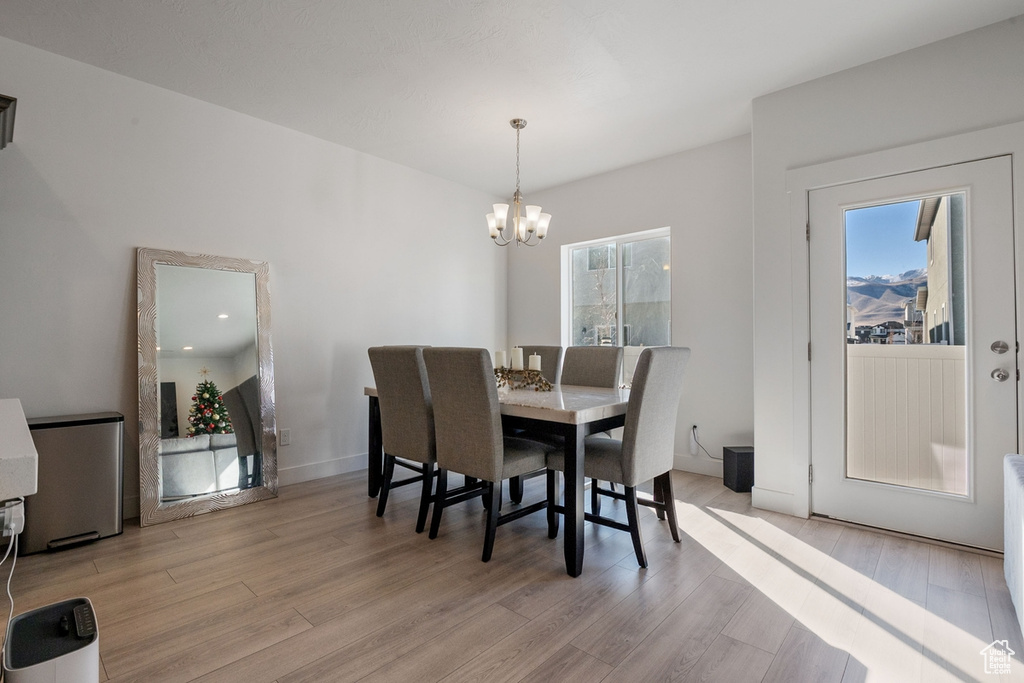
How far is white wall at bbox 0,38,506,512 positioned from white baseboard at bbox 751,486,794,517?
9.44ft

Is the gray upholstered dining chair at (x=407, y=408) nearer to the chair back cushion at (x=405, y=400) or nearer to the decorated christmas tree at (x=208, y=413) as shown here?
the chair back cushion at (x=405, y=400)

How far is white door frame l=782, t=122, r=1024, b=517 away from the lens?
7.69 ft

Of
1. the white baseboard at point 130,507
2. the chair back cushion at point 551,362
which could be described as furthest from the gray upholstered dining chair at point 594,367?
the white baseboard at point 130,507

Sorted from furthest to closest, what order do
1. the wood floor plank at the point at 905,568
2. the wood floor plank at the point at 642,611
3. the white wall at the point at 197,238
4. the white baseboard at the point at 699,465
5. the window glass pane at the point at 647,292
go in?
the window glass pane at the point at 647,292 < the white baseboard at the point at 699,465 < the white wall at the point at 197,238 < the wood floor plank at the point at 905,568 < the wood floor plank at the point at 642,611

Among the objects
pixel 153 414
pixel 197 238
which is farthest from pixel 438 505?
pixel 197 238

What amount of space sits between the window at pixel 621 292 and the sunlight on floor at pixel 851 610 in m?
1.97

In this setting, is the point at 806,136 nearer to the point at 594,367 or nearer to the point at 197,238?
the point at 594,367

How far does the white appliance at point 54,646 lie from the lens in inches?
41.8

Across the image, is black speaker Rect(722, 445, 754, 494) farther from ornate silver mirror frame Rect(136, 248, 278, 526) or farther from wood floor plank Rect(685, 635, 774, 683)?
ornate silver mirror frame Rect(136, 248, 278, 526)

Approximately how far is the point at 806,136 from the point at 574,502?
101 inches

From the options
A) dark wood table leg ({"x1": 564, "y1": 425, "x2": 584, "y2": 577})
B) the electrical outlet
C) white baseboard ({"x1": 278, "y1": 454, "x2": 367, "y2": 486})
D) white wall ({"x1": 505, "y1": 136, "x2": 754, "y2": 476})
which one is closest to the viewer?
the electrical outlet

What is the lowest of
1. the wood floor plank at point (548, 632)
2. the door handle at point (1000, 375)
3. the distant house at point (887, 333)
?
the wood floor plank at point (548, 632)

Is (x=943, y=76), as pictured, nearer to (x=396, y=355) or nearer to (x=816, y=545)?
(x=816, y=545)

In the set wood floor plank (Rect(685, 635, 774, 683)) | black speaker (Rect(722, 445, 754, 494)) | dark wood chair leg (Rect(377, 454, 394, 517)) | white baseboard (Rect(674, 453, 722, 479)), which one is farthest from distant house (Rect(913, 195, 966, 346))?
dark wood chair leg (Rect(377, 454, 394, 517))
